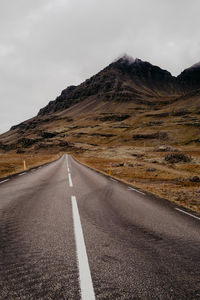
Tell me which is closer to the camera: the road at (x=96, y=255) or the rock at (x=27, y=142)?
the road at (x=96, y=255)

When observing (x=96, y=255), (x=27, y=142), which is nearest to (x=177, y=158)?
(x=96, y=255)

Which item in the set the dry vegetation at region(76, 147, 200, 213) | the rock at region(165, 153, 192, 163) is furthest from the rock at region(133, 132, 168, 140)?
the dry vegetation at region(76, 147, 200, 213)

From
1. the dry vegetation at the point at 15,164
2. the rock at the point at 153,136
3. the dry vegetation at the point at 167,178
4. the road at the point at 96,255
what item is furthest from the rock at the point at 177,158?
the rock at the point at 153,136

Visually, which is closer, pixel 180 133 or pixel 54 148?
pixel 180 133

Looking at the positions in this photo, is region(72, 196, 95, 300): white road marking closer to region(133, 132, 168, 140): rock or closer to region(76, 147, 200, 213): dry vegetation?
region(76, 147, 200, 213): dry vegetation

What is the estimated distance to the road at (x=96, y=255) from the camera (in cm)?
221

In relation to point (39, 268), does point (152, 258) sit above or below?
below

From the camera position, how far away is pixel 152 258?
3086 millimetres

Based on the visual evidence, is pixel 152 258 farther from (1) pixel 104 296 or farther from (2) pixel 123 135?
(2) pixel 123 135

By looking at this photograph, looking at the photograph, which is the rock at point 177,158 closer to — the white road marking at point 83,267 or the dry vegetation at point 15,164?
the dry vegetation at point 15,164

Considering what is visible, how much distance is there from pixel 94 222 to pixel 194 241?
2.60m

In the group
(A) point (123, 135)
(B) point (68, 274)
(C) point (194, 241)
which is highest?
(A) point (123, 135)

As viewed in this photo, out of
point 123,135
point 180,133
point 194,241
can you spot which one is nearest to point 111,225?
point 194,241

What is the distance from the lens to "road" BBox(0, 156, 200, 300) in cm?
221
